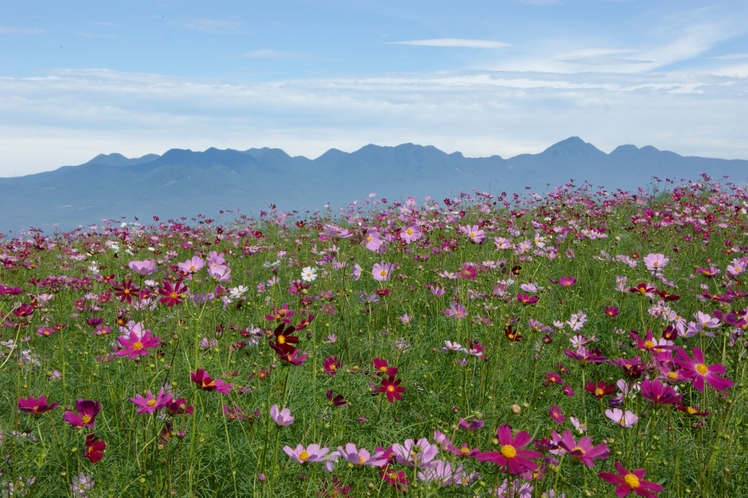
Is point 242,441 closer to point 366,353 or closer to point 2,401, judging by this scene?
point 366,353

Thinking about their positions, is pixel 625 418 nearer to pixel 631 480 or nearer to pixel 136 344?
pixel 631 480

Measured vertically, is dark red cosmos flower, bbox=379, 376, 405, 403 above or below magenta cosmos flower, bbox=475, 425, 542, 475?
below

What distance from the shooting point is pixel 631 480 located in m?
1.06

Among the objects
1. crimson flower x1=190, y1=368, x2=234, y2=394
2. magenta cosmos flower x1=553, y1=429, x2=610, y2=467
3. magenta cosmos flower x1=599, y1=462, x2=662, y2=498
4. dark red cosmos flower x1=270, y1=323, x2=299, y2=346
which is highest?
dark red cosmos flower x1=270, y1=323, x2=299, y2=346

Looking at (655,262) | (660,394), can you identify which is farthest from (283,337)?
(655,262)

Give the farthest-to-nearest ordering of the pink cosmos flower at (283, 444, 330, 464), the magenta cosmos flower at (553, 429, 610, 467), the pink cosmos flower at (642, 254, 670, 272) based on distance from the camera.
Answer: the pink cosmos flower at (642, 254, 670, 272) < the pink cosmos flower at (283, 444, 330, 464) < the magenta cosmos flower at (553, 429, 610, 467)

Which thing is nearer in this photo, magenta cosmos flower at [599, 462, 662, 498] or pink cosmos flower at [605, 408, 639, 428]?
magenta cosmos flower at [599, 462, 662, 498]

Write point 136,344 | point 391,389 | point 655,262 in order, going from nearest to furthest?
1. point 136,344
2. point 391,389
3. point 655,262

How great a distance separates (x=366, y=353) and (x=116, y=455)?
1377 millimetres

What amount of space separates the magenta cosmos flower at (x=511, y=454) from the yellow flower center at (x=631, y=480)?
0.22m

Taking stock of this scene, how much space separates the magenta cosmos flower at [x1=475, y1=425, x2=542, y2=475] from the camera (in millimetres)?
976

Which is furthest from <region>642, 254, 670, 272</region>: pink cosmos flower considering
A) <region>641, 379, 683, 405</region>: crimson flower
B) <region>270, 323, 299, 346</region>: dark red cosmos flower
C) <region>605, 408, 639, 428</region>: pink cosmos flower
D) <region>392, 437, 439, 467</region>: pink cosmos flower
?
<region>270, 323, 299, 346</region>: dark red cosmos flower

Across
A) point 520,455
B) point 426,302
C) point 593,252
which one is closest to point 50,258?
point 426,302

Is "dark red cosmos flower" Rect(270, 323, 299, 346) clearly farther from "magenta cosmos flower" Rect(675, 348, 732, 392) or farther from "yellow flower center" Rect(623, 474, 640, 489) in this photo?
"magenta cosmos flower" Rect(675, 348, 732, 392)
